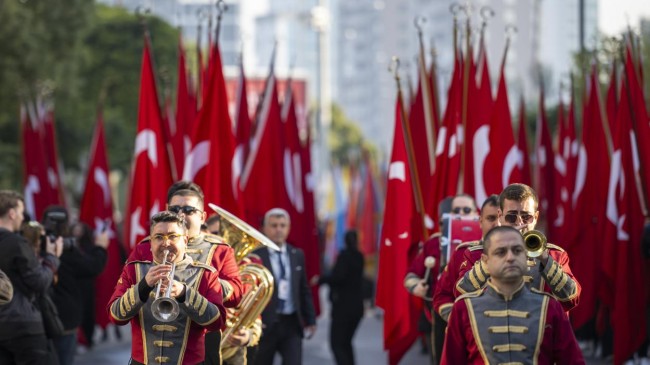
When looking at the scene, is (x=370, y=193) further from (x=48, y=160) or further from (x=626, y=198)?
(x=626, y=198)

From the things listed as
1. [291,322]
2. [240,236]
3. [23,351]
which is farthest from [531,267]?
[291,322]

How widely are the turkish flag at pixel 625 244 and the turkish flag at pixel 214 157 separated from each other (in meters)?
3.60

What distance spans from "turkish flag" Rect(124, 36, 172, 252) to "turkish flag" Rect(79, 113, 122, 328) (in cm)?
427

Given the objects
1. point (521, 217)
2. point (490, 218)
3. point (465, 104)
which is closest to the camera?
point (521, 217)

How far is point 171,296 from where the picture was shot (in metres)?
8.40

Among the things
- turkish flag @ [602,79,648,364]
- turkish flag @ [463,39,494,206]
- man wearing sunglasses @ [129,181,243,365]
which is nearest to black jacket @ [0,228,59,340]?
man wearing sunglasses @ [129,181,243,365]

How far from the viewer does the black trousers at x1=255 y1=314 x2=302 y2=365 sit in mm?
12902

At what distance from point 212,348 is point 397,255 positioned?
401cm

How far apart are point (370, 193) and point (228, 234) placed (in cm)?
1965

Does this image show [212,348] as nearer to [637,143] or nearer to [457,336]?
[457,336]

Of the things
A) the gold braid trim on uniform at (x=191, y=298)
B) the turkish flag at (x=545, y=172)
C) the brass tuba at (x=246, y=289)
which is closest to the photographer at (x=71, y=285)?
the brass tuba at (x=246, y=289)

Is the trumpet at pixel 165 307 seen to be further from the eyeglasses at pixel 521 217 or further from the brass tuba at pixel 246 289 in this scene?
the brass tuba at pixel 246 289

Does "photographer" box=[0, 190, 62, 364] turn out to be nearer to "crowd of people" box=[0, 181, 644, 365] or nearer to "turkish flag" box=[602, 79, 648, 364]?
"crowd of people" box=[0, 181, 644, 365]

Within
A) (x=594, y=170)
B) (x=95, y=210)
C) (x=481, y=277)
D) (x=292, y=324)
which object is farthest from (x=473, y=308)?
(x=95, y=210)
